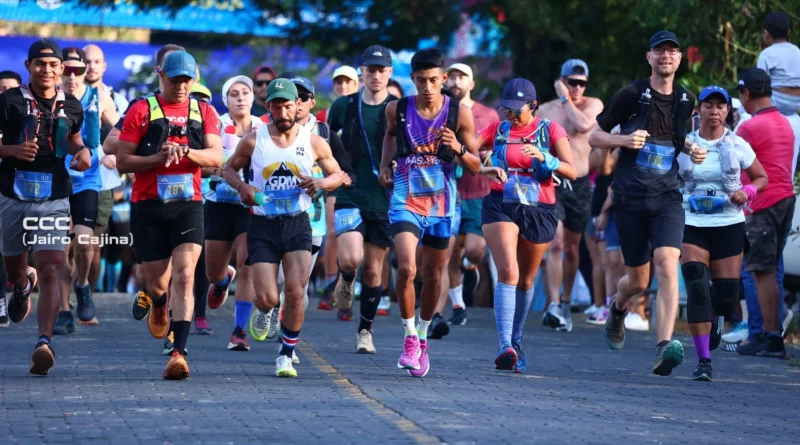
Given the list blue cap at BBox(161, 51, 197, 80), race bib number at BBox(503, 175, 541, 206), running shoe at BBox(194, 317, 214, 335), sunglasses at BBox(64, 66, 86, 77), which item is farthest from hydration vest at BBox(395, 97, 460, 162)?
sunglasses at BBox(64, 66, 86, 77)

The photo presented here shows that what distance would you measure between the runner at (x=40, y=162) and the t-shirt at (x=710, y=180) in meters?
4.49

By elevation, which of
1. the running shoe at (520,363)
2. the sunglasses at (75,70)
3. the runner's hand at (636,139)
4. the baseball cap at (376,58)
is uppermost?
the baseball cap at (376,58)

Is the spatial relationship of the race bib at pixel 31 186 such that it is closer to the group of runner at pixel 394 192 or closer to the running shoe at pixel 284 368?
the group of runner at pixel 394 192

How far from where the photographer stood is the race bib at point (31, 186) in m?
11.8

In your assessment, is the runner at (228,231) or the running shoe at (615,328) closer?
the running shoe at (615,328)

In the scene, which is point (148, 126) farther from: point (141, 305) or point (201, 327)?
point (201, 327)

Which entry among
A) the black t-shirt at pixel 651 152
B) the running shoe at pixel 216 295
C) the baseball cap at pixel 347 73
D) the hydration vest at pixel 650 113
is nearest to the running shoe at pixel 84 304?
the running shoe at pixel 216 295

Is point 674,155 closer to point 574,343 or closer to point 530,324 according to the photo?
point 574,343

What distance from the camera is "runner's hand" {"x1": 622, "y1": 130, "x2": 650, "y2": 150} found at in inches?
461

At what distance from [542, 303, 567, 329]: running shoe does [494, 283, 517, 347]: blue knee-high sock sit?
194 inches

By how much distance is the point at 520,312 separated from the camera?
12.3 m

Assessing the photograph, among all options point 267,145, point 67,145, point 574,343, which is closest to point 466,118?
point 267,145

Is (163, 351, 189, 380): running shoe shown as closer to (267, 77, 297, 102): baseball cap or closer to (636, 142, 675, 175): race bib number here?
(267, 77, 297, 102): baseball cap

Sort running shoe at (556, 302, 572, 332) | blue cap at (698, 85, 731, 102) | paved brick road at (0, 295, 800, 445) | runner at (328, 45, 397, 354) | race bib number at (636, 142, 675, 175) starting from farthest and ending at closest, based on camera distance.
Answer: running shoe at (556, 302, 572, 332)
runner at (328, 45, 397, 354)
blue cap at (698, 85, 731, 102)
race bib number at (636, 142, 675, 175)
paved brick road at (0, 295, 800, 445)
